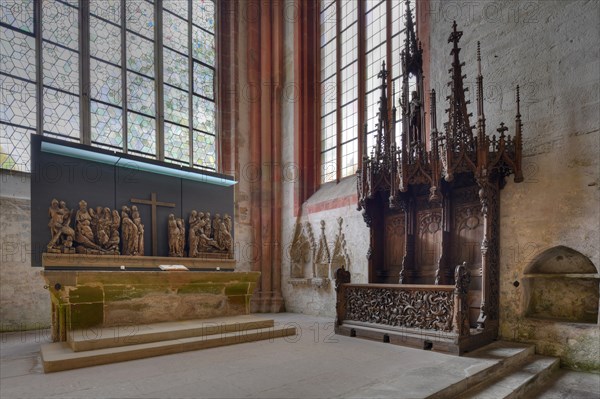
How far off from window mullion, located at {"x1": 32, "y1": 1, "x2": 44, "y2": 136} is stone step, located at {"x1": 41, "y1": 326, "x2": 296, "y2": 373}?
199 inches

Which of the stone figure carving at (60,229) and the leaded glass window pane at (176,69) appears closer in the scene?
the stone figure carving at (60,229)

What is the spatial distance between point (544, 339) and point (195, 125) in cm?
892

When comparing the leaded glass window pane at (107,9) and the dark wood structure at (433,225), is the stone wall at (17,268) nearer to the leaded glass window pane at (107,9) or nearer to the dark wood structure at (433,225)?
the leaded glass window pane at (107,9)

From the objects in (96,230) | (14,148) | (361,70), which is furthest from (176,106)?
(96,230)

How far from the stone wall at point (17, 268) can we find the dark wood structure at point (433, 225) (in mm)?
5500

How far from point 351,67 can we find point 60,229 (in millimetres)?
7448

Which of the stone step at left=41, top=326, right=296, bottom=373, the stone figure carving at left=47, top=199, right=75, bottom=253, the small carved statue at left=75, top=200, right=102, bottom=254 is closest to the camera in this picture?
the stone step at left=41, top=326, right=296, bottom=373

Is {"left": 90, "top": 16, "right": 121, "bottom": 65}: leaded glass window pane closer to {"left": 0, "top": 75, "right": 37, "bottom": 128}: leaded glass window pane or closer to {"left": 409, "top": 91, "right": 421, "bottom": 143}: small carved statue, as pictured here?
{"left": 0, "top": 75, "right": 37, "bottom": 128}: leaded glass window pane

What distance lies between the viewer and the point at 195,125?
1053 cm

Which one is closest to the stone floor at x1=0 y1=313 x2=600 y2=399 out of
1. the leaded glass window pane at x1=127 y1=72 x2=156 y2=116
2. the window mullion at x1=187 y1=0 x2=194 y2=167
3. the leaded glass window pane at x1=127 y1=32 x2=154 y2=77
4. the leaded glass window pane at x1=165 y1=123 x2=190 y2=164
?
the leaded glass window pane at x1=165 y1=123 x2=190 y2=164

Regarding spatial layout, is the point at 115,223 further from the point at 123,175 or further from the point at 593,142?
the point at 593,142

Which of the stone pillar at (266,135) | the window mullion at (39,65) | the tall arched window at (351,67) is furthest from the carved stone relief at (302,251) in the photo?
the window mullion at (39,65)

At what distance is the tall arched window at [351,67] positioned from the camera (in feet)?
29.2

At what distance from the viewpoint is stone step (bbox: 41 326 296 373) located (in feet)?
13.2
